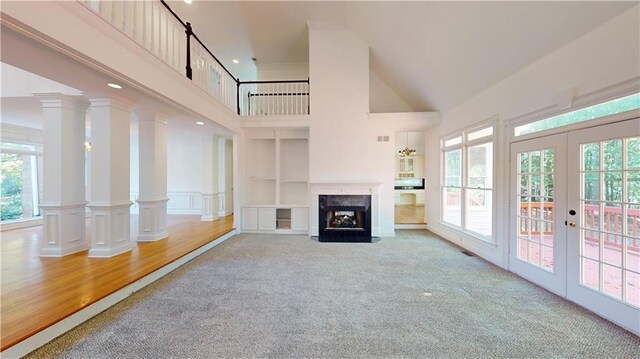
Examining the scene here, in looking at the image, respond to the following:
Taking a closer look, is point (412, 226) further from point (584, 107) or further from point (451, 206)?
point (584, 107)

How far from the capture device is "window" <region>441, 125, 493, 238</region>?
437 centimetres

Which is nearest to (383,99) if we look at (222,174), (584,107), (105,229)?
(584,107)

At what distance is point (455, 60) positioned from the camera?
4141 millimetres

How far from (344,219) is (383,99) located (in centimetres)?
361

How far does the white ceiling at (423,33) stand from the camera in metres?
2.75

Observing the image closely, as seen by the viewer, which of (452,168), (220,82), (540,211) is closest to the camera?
(540,211)

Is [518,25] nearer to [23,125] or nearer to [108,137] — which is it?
[108,137]

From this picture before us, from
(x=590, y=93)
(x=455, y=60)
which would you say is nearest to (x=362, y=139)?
(x=455, y=60)

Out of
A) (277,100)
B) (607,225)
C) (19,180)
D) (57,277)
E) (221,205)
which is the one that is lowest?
(57,277)

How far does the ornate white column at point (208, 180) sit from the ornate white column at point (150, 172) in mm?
2312

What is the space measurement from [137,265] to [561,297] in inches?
217

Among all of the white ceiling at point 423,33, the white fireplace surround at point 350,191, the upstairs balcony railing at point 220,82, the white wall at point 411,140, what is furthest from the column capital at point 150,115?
the white wall at point 411,140

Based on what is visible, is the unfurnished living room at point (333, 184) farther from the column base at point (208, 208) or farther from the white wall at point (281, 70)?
the white wall at point (281, 70)

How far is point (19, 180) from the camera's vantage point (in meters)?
6.48
